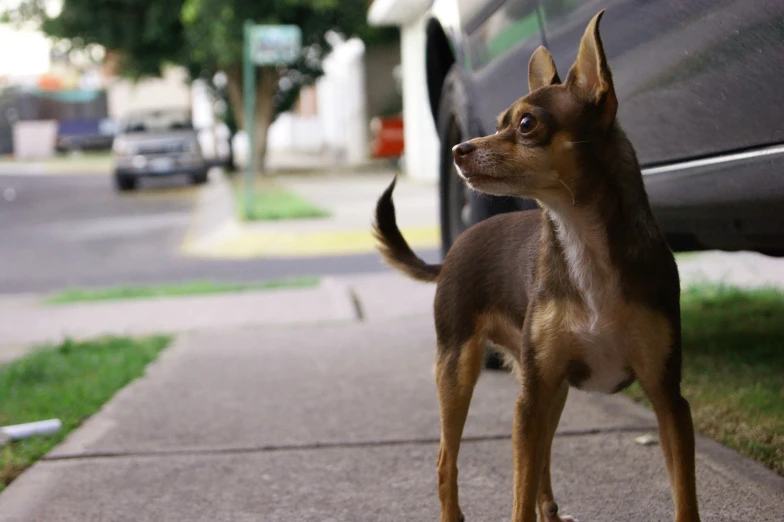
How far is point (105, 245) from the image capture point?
47.1ft

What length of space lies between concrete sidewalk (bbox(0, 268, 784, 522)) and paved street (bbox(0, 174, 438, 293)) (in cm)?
523

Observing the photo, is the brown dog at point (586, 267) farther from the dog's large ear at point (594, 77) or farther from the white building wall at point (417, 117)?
the white building wall at point (417, 117)

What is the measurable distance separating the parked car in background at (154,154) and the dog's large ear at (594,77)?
76.5ft

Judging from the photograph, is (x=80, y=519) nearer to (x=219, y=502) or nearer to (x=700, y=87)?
(x=219, y=502)

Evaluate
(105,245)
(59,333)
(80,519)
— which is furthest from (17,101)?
(80,519)

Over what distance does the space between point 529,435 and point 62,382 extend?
3590 mm

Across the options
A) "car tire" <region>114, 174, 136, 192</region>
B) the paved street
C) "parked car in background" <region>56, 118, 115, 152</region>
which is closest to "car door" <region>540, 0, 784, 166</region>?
the paved street

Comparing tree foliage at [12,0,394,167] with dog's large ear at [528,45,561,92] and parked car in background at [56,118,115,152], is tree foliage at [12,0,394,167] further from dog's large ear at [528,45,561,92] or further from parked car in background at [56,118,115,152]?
parked car in background at [56,118,115,152]

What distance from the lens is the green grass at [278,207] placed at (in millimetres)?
14875

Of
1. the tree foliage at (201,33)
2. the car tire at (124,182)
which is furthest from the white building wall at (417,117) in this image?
the car tire at (124,182)

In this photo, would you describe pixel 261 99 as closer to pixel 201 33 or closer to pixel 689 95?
pixel 201 33

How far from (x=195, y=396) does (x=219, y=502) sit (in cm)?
164

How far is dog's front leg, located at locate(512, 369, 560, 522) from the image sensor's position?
2539mm

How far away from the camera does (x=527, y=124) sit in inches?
96.7
